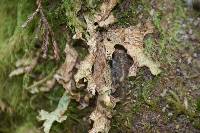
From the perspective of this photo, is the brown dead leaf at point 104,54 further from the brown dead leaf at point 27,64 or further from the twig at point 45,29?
the brown dead leaf at point 27,64

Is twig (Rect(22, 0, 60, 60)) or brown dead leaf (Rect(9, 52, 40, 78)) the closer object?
twig (Rect(22, 0, 60, 60))

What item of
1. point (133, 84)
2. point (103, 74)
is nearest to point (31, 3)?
point (103, 74)

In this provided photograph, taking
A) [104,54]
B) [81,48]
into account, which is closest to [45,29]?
[81,48]

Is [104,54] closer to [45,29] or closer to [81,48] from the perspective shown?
[81,48]

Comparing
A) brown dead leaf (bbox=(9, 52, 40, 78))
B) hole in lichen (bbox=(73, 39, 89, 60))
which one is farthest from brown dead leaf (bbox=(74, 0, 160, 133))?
brown dead leaf (bbox=(9, 52, 40, 78))

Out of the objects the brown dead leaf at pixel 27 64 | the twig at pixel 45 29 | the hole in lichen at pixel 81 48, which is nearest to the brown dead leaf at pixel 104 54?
the hole in lichen at pixel 81 48

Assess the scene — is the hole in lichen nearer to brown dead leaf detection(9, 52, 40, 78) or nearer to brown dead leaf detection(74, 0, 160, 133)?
brown dead leaf detection(74, 0, 160, 133)

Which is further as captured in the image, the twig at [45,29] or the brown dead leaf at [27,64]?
the brown dead leaf at [27,64]

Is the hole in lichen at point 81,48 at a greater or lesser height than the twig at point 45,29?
lesser

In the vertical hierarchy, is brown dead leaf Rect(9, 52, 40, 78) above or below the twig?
below

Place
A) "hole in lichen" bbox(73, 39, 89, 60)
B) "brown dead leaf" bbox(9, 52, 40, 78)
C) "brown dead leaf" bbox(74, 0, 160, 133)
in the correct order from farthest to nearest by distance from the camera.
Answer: "brown dead leaf" bbox(9, 52, 40, 78), "hole in lichen" bbox(73, 39, 89, 60), "brown dead leaf" bbox(74, 0, 160, 133)

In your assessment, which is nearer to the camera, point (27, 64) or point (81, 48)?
point (81, 48)

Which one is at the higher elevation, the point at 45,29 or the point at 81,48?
the point at 45,29
